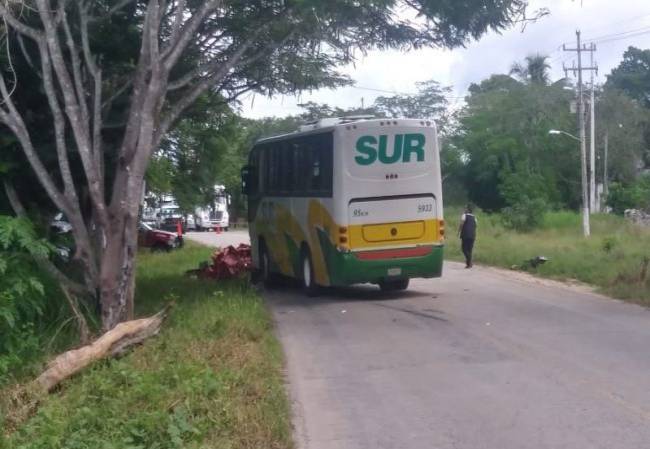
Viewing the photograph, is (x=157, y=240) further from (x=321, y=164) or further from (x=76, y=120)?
(x=76, y=120)

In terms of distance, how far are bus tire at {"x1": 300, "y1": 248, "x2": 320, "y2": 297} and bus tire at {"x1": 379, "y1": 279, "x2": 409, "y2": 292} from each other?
4.50 feet

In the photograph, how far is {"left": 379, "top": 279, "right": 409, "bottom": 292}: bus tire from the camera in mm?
19000

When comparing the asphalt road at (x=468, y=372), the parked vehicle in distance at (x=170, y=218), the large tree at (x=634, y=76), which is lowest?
the asphalt road at (x=468, y=372)

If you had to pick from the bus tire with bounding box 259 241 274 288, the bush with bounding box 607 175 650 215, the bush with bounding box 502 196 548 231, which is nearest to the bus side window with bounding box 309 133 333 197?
the bus tire with bounding box 259 241 274 288

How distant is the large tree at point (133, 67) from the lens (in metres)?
12.7

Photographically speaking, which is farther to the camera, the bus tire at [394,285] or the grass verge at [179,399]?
the bus tire at [394,285]

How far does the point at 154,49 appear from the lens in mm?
12656

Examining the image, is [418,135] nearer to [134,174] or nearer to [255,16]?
[255,16]

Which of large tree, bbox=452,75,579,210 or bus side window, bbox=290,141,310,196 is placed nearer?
bus side window, bbox=290,141,310,196

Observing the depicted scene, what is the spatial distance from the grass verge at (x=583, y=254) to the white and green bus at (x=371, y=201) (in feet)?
13.3

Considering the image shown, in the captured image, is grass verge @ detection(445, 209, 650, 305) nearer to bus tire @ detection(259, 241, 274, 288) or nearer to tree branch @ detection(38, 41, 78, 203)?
bus tire @ detection(259, 241, 274, 288)

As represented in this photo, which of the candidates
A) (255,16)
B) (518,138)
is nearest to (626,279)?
(255,16)

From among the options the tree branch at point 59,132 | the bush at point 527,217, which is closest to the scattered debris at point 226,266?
the tree branch at point 59,132

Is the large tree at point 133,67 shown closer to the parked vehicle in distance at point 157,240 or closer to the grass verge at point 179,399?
the grass verge at point 179,399
